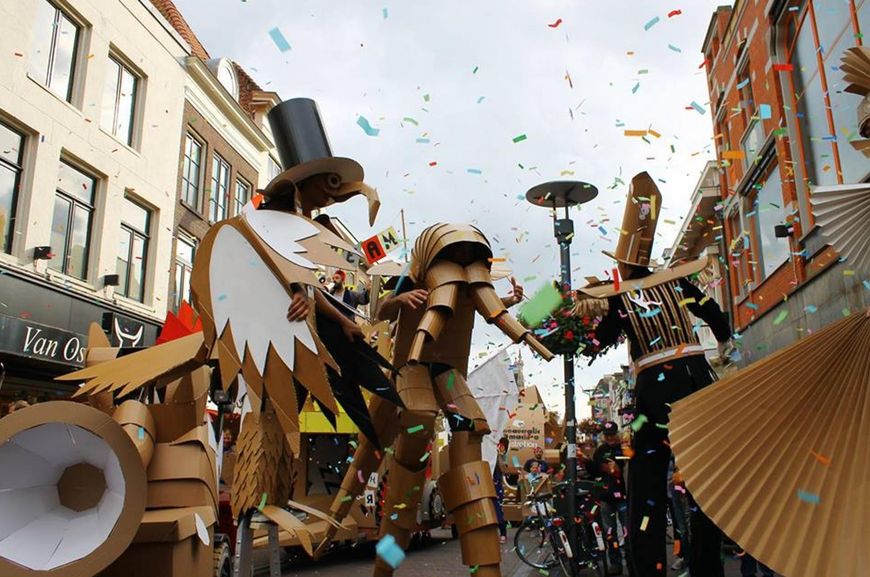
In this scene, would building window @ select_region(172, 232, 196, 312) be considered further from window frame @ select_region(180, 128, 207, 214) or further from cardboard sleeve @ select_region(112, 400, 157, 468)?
cardboard sleeve @ select_region(112, 400, 157, 468)

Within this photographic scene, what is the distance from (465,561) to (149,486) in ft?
5.81

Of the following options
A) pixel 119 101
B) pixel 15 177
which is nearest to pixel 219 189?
pixel 119 101

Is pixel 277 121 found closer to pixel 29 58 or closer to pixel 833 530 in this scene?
pixel 833 530

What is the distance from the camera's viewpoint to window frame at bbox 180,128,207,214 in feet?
62.1

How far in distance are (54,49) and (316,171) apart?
12995 mm

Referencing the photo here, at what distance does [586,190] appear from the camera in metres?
8.91

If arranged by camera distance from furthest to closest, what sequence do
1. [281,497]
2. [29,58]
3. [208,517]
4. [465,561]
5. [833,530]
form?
1. [29,58]
2. [465,561]
3. [208,517]
4. [281,497]
5. [833,530]

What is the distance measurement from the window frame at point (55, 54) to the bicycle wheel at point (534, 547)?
1196 centimetres

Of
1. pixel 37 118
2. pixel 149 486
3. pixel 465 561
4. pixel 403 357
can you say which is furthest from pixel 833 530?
pixel 37 118

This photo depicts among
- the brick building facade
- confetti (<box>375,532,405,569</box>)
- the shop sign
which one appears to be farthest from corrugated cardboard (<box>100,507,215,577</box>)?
the shop sign

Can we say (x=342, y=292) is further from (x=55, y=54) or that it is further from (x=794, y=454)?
(x=55, y=54)

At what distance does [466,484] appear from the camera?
13.1ft

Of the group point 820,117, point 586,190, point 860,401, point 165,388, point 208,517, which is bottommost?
point 208,517

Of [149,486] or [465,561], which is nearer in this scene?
[149,486]
